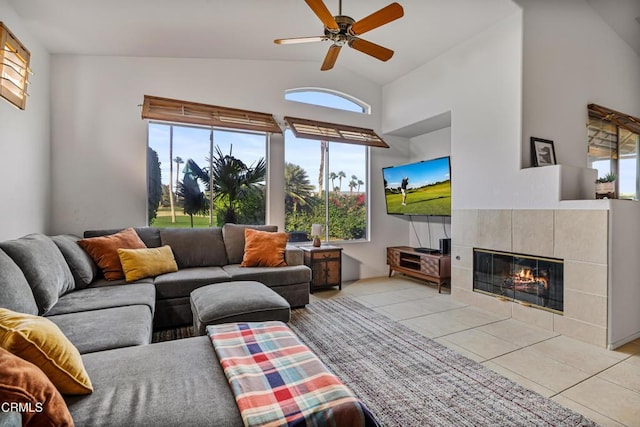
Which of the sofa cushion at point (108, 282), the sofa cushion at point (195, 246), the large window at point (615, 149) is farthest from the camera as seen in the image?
the large window at point (615, 149)

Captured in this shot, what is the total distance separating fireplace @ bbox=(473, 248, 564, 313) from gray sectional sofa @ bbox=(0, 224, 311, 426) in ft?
7.05

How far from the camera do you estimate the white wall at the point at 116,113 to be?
12.1 feet

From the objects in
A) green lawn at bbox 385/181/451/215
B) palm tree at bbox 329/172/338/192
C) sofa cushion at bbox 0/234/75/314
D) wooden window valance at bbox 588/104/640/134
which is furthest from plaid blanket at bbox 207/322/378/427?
wooden window valance at bbox 588/104/640/134

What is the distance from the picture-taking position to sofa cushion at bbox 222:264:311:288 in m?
3.54

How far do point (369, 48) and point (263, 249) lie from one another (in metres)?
2.49

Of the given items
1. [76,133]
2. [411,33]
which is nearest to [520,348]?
[411,33]

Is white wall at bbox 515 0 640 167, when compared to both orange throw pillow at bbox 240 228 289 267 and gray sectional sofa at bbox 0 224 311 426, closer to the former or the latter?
orange throw pillow at bbox 240 228 289 267

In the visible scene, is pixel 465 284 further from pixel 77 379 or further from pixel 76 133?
pixel 76 133

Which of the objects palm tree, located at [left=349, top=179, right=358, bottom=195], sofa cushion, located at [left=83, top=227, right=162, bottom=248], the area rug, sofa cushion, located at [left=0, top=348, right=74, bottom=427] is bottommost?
the area rug

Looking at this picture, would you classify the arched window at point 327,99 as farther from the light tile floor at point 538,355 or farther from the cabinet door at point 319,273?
the light tile floor at point 538,355

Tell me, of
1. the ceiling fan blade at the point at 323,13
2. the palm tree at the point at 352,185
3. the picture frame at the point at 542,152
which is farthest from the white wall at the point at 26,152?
the picture frame at the point at 542,152

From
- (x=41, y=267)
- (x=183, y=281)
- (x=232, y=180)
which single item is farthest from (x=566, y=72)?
(x=41, y=267)

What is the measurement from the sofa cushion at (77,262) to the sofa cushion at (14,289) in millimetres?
791

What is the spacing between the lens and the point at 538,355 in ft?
8.64
